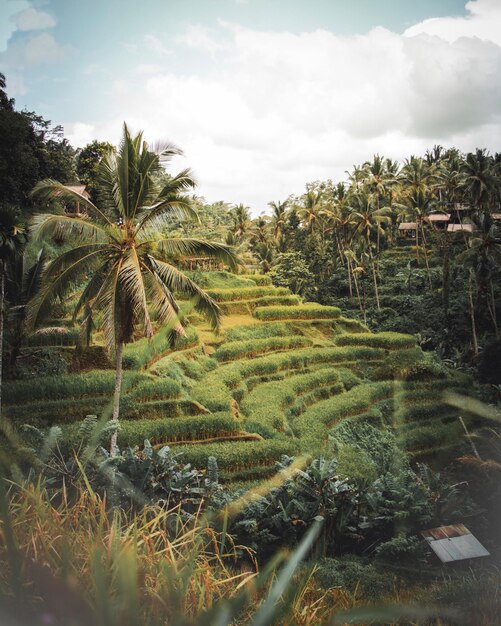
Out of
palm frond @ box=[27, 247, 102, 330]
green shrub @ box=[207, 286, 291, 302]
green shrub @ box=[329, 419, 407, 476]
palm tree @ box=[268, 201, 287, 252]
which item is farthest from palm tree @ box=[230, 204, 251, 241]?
palm frond @ box=[27, 247, 102, 330]

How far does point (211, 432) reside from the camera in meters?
9.81

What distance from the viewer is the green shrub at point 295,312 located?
1842cm

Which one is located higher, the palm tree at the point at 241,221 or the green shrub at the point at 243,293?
the palm tree at the point at 241,221

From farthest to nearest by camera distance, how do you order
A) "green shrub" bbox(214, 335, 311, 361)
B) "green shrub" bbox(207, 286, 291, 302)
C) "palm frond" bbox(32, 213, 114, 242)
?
"green shrub" bbox(207, 286, 291, 302) < "green shrub" bbox(214, 335, 311, 361) < "palm frond" bbox(32, 213, 114, 242)

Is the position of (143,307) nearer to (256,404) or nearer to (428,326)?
(256,404)

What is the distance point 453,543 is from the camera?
Answer: 7.36m

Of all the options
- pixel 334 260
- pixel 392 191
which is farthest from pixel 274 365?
pixel 392 191

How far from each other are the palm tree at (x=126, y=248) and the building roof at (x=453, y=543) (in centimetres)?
489

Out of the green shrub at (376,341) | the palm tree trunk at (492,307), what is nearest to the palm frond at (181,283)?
the green shrub at (376,341)

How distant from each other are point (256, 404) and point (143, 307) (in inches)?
251

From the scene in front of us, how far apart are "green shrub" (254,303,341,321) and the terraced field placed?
43mm

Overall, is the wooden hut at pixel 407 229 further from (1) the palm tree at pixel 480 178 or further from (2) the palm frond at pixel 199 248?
(2) the palm frond at pixel 199 248

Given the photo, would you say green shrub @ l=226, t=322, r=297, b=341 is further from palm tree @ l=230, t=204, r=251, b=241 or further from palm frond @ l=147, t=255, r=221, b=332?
palm tree @ l=230, t=204, r=251, b=241

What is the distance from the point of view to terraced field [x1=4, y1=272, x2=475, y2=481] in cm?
927
